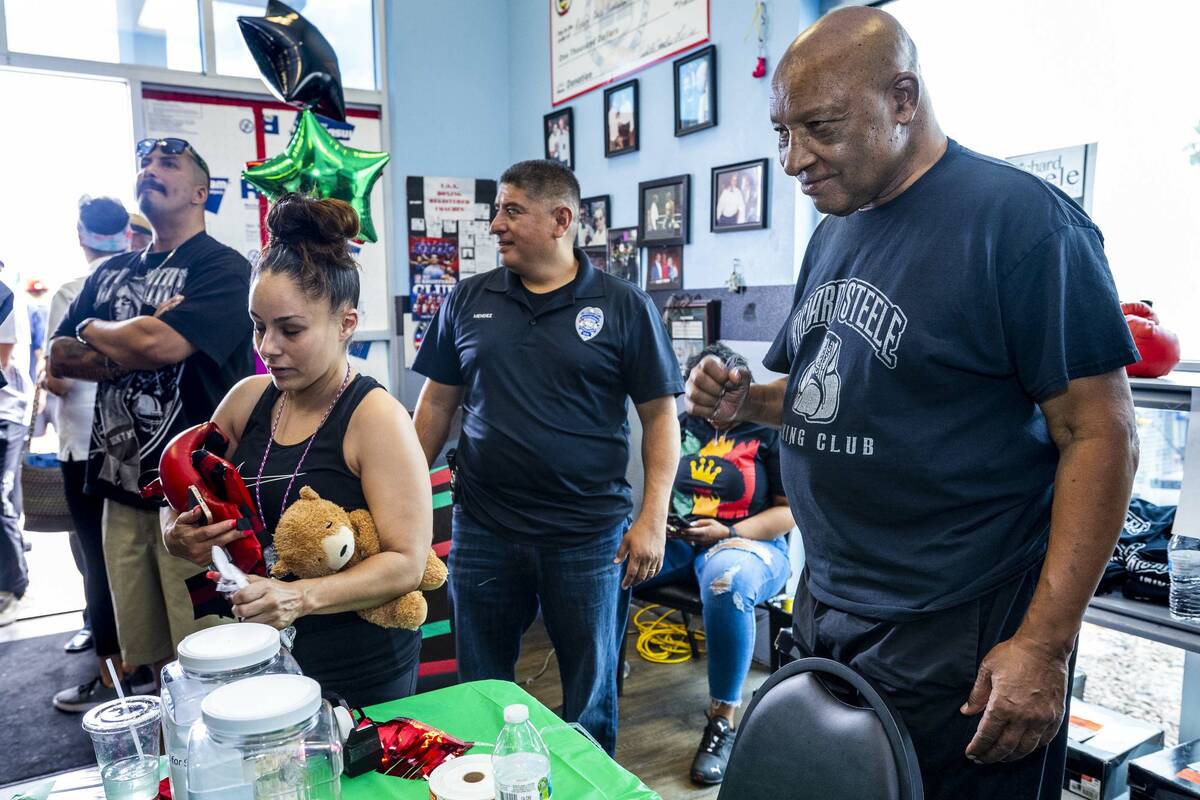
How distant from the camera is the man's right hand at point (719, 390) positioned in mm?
1403

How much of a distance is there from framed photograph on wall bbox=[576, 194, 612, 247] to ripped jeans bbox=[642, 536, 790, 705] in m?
1.62

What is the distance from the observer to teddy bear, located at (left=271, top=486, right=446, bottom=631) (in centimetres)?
120

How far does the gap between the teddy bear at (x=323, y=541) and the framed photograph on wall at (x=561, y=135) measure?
114 inches

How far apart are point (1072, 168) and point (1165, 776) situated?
4.80 ft

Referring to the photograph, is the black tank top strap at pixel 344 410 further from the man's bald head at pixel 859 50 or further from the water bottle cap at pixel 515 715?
the man's bald head at pixel 859 50

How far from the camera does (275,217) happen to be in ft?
4.46

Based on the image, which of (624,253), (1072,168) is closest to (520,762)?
(1072,168)

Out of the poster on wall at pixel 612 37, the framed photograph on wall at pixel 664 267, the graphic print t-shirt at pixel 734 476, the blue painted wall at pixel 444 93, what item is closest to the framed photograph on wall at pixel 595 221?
the framed photograph on wall at pixel 664 267

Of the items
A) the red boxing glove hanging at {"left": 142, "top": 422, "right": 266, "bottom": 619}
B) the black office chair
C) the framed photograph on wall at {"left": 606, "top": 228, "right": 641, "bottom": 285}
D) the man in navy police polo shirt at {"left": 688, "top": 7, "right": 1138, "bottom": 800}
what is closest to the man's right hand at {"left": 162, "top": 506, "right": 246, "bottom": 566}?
the red boxing glove hanging at {"left": 142, "top": 422, "right": 266, "bottom": 619}

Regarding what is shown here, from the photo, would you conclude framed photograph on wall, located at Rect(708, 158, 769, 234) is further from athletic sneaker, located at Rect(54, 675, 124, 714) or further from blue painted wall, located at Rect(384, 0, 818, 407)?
athletic sneaker, located at Rect(54, 675, 124, 714)

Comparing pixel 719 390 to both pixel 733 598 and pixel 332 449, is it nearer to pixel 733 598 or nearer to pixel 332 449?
pixel 332 449

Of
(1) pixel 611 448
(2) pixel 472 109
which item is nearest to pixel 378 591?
(1) pixel 611 448

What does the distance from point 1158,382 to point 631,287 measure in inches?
47.1

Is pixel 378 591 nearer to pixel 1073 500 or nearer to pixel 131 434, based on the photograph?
pixel 1073 500
